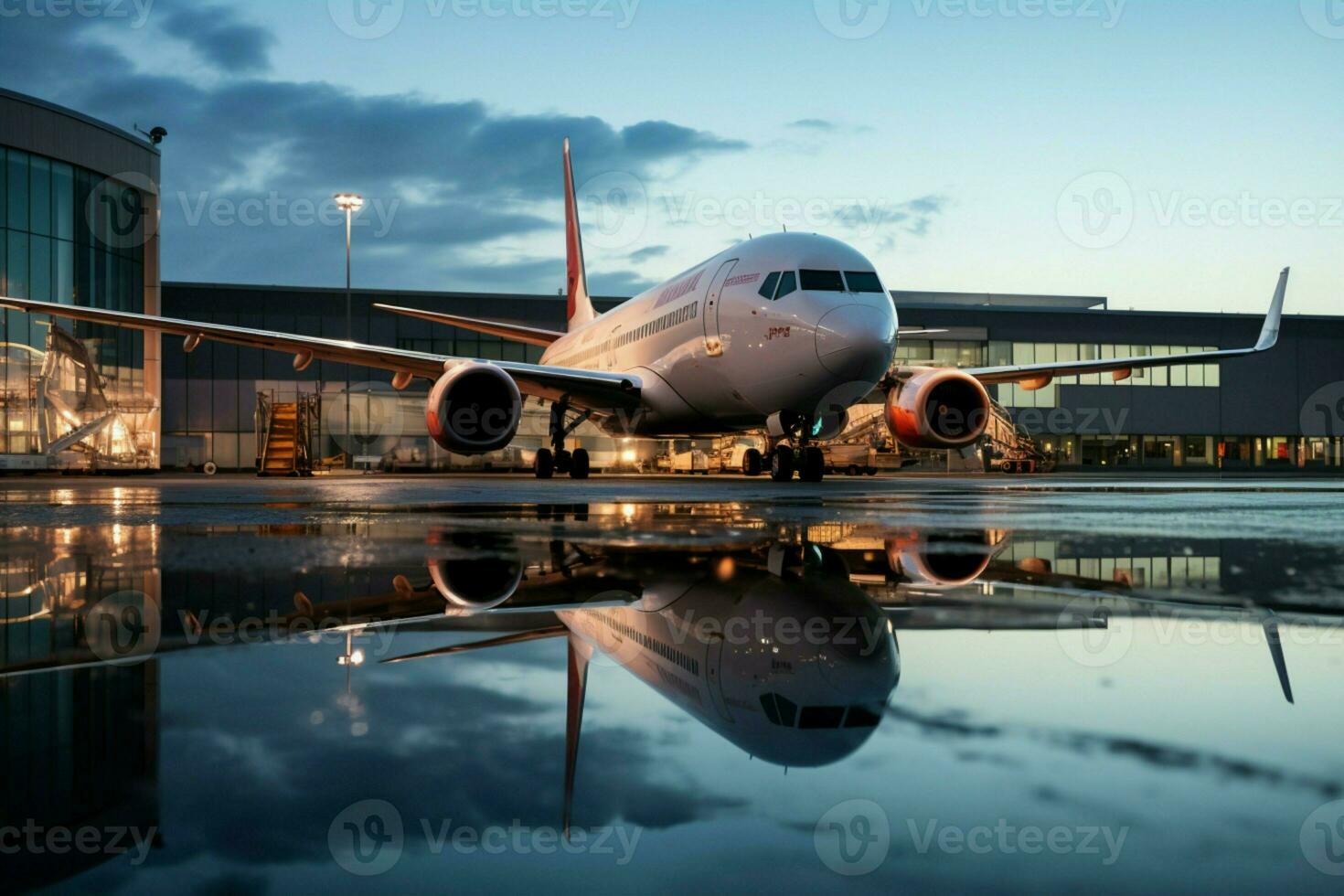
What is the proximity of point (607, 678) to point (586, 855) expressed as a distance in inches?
39.2

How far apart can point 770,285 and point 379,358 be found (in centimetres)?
708

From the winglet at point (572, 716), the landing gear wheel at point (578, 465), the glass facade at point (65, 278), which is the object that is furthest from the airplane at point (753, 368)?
the glass facade at point (65, 278)

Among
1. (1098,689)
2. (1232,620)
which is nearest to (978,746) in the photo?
(1098,689)

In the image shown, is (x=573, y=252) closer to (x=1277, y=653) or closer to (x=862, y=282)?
(x=862, y=282)

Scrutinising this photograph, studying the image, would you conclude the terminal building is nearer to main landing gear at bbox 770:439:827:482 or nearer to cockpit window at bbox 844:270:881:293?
main landing gear at bbox 770:439:827:482

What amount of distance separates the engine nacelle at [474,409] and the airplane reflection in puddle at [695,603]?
9.01 meters

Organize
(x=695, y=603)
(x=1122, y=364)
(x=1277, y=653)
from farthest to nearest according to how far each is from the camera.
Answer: (x=1122, y=364) < (x=695, y=603) < (x=1277, y=653)

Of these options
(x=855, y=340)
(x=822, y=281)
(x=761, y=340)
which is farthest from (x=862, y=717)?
(x=761, y=340)

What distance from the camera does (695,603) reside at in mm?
3627

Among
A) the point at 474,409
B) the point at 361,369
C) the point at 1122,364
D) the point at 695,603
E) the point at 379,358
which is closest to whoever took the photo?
the point at 695,603

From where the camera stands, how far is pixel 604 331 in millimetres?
22797

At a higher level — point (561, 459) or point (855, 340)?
point (855, 340)

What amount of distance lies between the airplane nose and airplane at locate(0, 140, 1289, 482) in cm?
2

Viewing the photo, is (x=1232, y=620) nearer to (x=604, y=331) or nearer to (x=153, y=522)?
(x=153, y=522)
